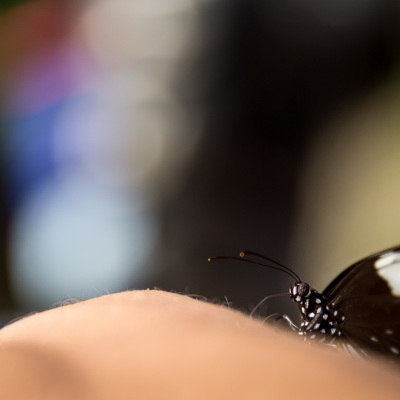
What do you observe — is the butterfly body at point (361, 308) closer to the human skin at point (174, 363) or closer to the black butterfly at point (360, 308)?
the black butterfly at point (360, 308)

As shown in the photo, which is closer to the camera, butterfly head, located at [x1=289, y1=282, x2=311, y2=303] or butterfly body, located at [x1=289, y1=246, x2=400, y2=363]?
butterfly body, located at [x1=289, y1=246, x2=400, y2=363]

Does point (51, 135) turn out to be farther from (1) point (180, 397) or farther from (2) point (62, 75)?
(1) point (180, 397)

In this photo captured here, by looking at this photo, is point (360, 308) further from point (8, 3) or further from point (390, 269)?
point (8, 3)

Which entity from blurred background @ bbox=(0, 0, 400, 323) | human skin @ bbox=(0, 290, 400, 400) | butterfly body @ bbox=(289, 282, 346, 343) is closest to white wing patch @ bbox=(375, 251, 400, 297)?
butterfly body @ bbox=(289, 282, 346, 343)

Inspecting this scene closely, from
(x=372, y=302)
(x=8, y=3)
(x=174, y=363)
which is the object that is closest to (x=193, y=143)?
(x=8, y=3)

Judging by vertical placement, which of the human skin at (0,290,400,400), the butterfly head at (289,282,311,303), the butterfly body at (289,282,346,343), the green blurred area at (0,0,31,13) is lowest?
the butterfly body at (289,282,346,343)

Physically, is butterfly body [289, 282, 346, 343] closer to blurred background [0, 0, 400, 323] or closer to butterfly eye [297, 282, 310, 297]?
butterfly eye [297, 282, 310, 297]

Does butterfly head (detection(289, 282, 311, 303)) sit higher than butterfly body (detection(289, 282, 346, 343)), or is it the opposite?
butterfly head (detection(289, 282, 311, 303))
